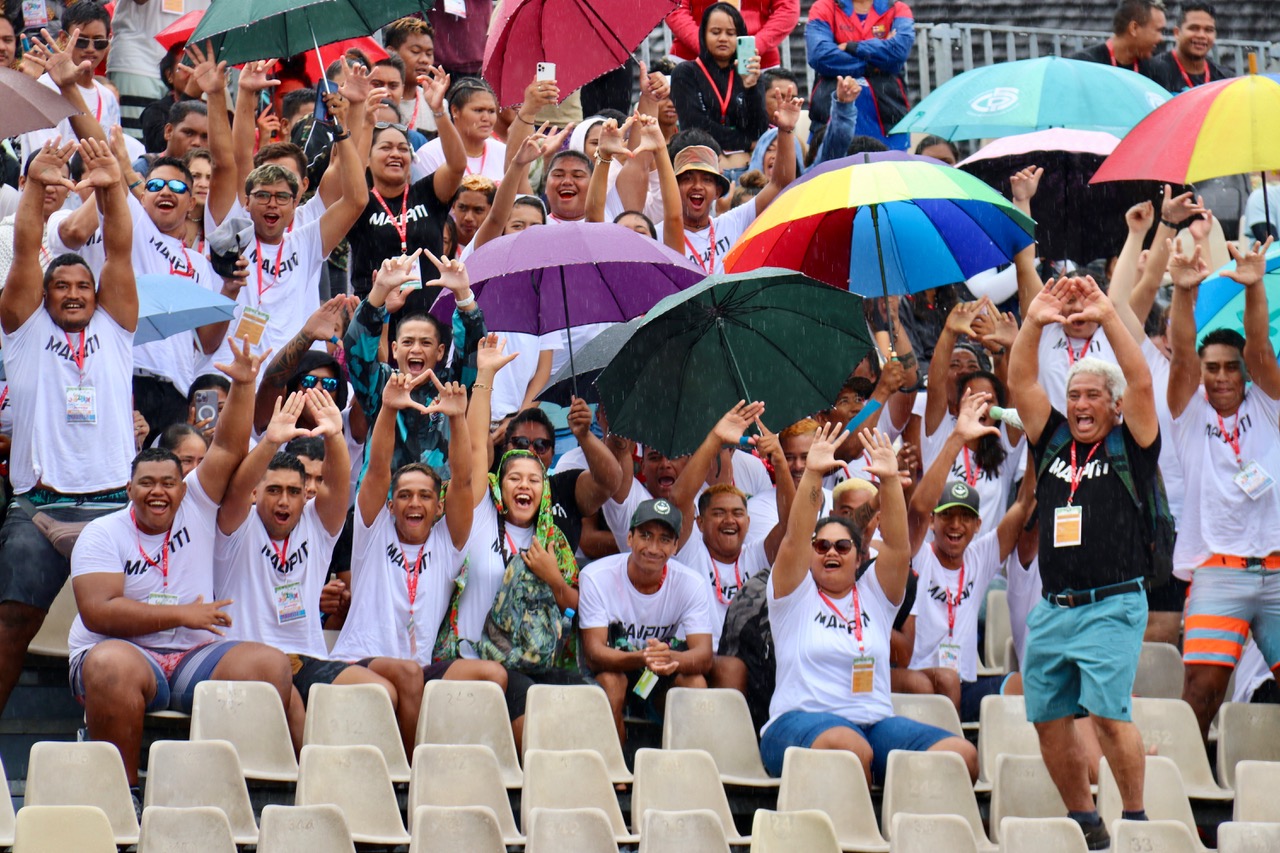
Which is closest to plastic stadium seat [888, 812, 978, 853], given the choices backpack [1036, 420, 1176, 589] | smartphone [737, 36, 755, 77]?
backpack [1036, 420, 1176, 589]

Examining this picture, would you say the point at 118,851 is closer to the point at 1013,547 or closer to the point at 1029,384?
the point at 1029,384

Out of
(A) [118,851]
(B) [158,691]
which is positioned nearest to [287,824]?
(A) [118,851]

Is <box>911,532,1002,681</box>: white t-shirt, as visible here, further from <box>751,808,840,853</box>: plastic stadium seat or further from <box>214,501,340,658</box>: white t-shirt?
<box>214,501,340,658</box>: white t-shirt

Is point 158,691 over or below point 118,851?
over

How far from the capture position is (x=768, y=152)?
37.4 ft

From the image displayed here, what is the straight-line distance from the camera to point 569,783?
23.1 ft

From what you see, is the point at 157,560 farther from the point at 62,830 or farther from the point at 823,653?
the point at 823,653

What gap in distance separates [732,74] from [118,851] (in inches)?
277

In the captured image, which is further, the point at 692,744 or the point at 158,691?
the point at 692,744

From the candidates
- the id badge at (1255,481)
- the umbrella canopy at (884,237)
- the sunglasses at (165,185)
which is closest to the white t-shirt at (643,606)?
the umbrella canopy at (884,237)

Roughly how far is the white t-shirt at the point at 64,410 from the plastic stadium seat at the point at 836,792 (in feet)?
9.11

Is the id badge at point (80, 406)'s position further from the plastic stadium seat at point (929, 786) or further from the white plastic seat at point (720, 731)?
the plastic stadium seat at point (929, 786)

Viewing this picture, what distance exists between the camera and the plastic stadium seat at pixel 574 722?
7426 millimetres

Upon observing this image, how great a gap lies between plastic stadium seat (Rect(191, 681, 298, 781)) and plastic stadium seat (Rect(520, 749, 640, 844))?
0.85 metres
